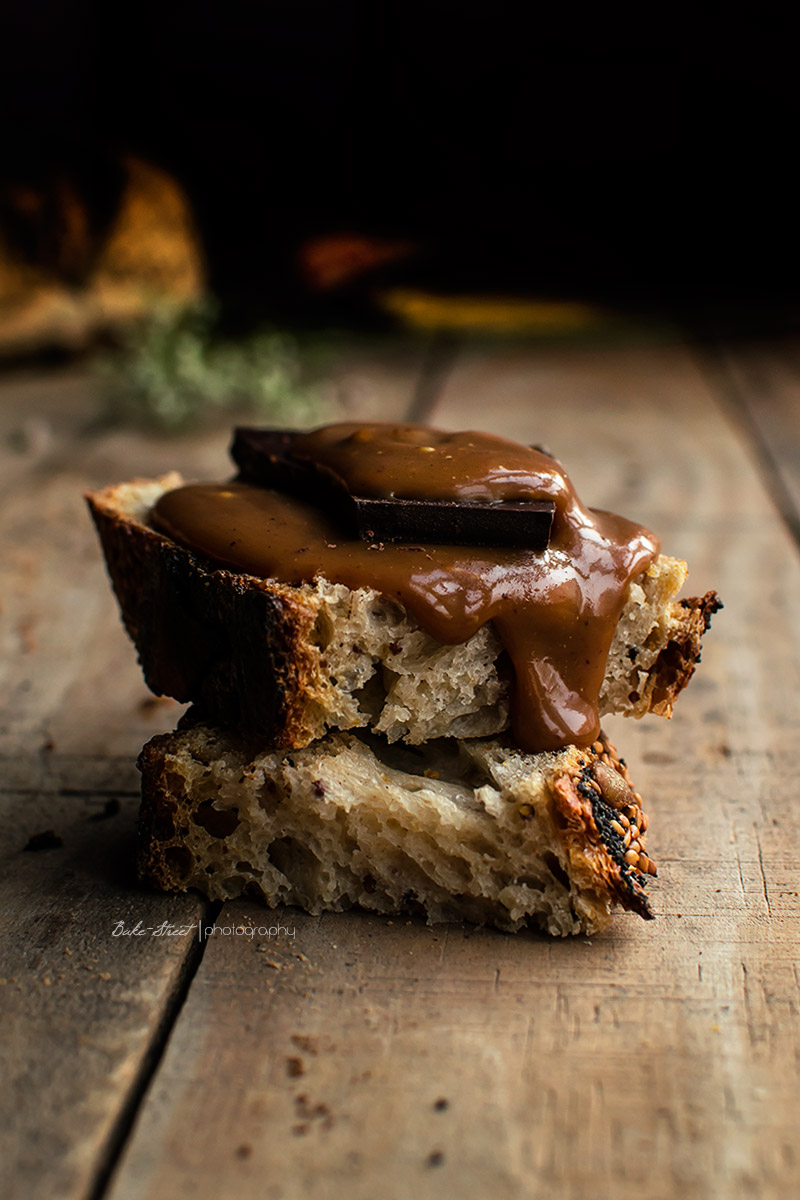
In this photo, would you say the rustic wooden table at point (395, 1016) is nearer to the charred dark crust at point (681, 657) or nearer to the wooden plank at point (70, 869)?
the wooden plank at point (70, 869)

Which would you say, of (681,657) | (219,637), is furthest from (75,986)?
(681,657)

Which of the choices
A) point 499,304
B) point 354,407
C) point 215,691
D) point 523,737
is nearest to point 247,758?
point 215,691

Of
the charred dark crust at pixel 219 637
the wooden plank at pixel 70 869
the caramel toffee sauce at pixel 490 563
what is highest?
the caramel toffee sauce at pixel 490 563

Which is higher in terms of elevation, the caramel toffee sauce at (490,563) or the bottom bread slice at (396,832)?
the caramel toffee sauce at (490,563)

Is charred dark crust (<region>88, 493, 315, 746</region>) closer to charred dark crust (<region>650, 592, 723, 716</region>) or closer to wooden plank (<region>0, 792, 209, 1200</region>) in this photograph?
wooden plank (<region>0, 792, 209, 1200</region>)

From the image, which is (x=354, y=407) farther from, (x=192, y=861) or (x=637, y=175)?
(x=192, y=861)

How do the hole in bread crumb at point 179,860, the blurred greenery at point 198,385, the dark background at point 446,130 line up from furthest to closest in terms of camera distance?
the dark background at point 446,130, the blurred greenery at point 198,385, the hole in bread crumb at point 179,860

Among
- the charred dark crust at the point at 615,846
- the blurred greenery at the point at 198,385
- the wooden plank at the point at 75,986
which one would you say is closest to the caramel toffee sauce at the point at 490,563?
the charred dark crust at the point at 615,846
